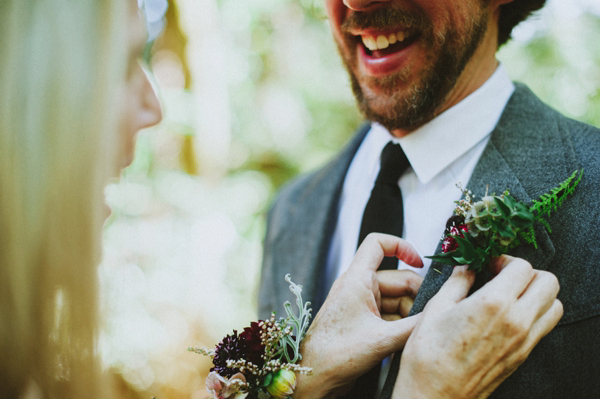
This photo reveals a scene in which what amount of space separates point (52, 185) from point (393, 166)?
3.97 ft

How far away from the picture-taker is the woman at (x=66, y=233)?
1131 mm

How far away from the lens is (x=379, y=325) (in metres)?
1.08

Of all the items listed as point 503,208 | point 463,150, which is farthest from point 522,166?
point 503,208

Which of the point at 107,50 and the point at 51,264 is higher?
the point at 107,50

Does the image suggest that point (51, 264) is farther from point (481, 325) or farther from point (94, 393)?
point (481, 325)

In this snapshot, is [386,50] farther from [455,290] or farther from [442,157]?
[455,290]

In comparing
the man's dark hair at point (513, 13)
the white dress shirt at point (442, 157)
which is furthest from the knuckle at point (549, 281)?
the man's dark hair at point (513, 13)

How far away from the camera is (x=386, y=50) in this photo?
1514 mm

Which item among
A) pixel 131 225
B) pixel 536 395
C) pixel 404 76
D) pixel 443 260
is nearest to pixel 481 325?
pixel 443 260

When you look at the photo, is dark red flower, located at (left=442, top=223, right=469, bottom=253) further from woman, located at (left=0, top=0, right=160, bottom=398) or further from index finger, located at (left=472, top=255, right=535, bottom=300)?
woman, located at (left=0, top=0, right=160, bottom=398)

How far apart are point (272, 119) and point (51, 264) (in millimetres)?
3644

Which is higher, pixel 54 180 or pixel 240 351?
pixel 54 180

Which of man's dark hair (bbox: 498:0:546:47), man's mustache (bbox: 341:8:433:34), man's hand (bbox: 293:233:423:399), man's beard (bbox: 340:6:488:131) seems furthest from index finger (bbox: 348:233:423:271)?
man's dark hair (bbox: 498:0:546:47)

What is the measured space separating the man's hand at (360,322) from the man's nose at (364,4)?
86 cm
